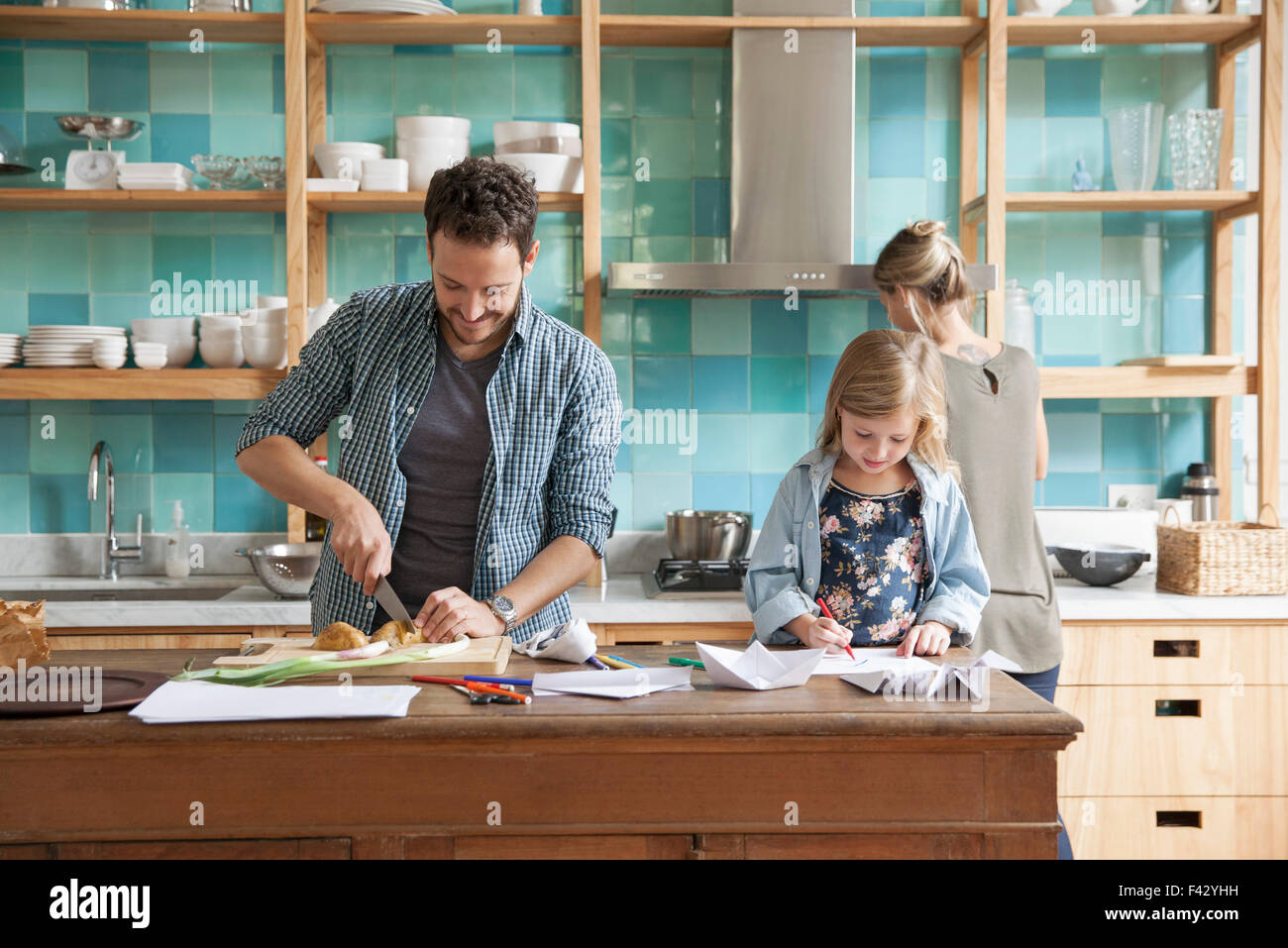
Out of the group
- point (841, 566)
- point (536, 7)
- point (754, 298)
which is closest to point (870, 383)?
point (841, 566)

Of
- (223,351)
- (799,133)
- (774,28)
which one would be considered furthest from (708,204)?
(223,351)

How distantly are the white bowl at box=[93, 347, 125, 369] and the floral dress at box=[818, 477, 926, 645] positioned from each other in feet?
6.69

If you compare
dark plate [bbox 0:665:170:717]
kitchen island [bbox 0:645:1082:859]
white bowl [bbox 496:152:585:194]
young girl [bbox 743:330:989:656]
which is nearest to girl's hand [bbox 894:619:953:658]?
young girl [bbox 743:330:989:656]

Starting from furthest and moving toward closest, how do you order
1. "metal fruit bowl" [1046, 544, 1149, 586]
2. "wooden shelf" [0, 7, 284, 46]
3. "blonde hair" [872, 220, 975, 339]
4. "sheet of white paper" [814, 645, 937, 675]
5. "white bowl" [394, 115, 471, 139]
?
"white bowl" [394, 115, 471, 139]
"wooden shelf" [0, 7, 284, 46]
"metal fruit bowl" [1046, 544, 1149, 586]
"blonde hair" [872, 220, 975, 339]
"sheet of white paper" [814, 645, 937, 675]

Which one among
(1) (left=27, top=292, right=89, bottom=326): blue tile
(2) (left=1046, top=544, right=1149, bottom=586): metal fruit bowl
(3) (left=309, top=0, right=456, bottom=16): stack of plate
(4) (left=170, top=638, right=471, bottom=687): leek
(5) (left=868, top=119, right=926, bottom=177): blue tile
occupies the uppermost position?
(3) (left=309, top=0, right=456, bottom=16): stack of plate

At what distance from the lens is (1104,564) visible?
9.58 ft

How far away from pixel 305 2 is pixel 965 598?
7.63ft

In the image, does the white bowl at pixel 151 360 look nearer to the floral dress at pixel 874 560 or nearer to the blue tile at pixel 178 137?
the blue tile at pixel 178 137

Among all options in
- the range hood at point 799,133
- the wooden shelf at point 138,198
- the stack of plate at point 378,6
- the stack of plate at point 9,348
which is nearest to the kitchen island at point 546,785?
the range hood at point 799,133

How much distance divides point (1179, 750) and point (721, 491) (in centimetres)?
138

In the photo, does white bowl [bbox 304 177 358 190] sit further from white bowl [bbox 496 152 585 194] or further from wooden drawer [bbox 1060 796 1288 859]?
wooden drawer [bbox 1060 796 1288 859]

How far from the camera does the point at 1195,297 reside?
11.2 feet

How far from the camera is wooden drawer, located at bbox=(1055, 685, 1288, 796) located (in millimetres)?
2723

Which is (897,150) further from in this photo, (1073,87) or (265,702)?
(265,702)
